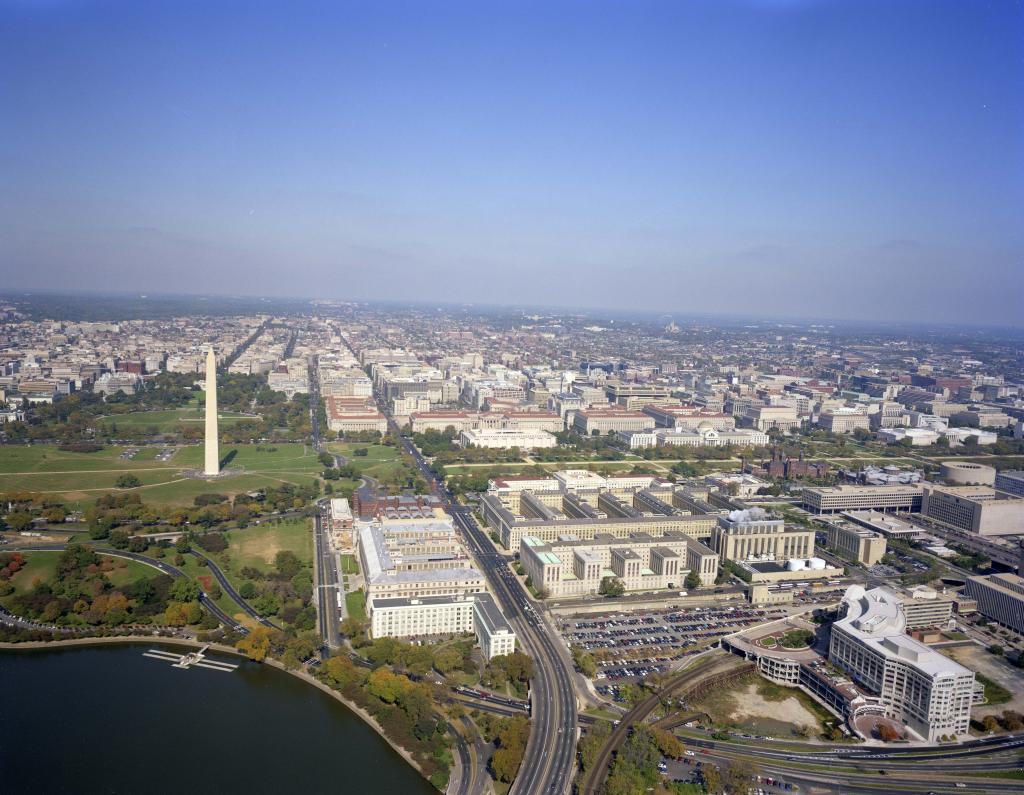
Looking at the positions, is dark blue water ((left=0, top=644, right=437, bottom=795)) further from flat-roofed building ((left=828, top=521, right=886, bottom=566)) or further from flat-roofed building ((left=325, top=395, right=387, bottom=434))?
flat-roofed building ((left=325, top=395, right=387, bottom=434))

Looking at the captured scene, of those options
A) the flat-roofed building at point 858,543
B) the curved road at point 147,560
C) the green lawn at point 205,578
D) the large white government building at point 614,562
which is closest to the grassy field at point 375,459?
the green lawn at point 205,578

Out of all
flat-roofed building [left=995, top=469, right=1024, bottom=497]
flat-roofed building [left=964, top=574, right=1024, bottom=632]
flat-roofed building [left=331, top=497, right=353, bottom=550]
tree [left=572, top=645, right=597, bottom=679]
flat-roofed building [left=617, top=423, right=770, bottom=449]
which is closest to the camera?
tree [left=572, top=645, right=597, bottom=679]

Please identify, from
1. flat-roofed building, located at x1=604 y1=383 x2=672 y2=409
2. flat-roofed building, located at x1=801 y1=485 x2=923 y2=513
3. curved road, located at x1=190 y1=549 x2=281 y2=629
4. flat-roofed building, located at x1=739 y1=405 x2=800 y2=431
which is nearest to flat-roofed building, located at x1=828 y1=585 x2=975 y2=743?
flat-roofed building, located at x1=801 y1=485 x2=923 y2=513

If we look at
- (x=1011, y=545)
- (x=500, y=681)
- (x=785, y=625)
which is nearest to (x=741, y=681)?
(x=785, y=625)

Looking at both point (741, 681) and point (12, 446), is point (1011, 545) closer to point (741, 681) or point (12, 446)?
point (741, 681)

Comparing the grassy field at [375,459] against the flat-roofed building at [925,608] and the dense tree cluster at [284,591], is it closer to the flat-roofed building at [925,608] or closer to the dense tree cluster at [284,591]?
the dense tree cluster at [284,591]
